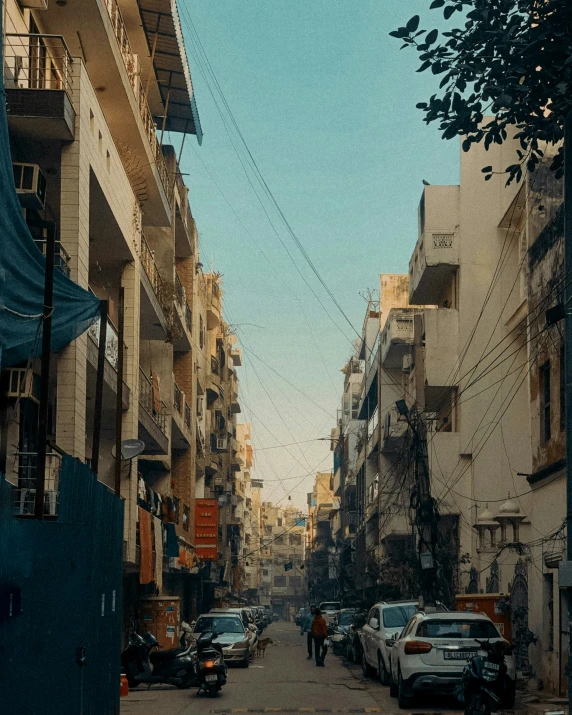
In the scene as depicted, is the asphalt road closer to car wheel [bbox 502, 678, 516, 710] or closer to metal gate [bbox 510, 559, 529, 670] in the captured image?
car wheel [bbox 502, 678, 516, 710]

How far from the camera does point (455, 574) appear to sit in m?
37.8

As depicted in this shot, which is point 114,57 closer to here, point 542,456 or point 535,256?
point 535,256

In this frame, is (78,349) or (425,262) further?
(425,262)

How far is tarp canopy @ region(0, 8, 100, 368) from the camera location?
36.7 feet

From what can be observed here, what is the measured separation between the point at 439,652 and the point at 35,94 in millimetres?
11839

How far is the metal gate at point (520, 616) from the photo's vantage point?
23766 mm

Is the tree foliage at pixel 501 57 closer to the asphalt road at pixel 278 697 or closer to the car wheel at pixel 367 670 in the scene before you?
the asphalt road at pixel 278 697

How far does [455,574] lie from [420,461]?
18.4 feet

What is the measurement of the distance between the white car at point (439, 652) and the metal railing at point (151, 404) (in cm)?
1445

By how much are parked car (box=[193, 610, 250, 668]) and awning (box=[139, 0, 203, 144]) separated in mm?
15150

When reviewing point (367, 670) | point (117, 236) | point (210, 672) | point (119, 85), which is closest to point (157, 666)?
point (210, 672)

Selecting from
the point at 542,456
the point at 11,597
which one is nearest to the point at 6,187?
the point at 11,597

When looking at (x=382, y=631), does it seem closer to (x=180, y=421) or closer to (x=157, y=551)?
(x=157, y=551)

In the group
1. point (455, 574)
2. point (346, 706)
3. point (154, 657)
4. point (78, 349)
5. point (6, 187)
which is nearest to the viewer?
point (6, 187)
